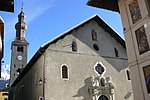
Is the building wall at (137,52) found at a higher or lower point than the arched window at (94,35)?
lower

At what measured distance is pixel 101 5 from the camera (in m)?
12.2

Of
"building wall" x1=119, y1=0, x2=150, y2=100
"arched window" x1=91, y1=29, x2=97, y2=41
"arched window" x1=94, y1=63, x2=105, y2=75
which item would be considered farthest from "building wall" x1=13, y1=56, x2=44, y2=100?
"building wall" x1=119, y1=0, x2=150, y2=100

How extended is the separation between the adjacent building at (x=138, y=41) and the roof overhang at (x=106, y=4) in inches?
46.6

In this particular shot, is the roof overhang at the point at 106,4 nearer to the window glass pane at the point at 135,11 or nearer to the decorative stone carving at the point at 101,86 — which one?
the window glass pane at the point at 135,11

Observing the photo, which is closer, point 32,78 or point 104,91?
point 104,91

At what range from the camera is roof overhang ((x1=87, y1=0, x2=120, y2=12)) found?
11931 mm

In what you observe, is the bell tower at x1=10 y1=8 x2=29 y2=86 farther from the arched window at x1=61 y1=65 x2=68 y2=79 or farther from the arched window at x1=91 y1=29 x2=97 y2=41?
the arched window at x1=61 y1=65 x2=68 y2=79

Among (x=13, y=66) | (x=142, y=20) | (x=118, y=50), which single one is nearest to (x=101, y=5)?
(x=142, y=20)

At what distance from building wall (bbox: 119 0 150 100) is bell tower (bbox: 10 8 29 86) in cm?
2992

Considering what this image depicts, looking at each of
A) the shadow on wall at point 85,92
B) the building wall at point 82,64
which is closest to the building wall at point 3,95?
the building wall at point 82,64

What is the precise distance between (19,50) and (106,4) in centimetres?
3127

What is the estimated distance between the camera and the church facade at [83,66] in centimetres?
1655

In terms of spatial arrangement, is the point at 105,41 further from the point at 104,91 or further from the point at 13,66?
the point at 13,66

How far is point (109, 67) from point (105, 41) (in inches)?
111
